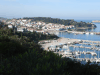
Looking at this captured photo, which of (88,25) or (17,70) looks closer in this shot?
(17,70)

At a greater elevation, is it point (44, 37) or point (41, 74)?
point (41, 74)

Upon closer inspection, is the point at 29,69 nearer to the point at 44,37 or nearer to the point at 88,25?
the point at 44,37

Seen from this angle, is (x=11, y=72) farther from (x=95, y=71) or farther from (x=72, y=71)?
(x=95, y=71)

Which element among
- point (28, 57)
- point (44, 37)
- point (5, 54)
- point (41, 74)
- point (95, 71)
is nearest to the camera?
point (41, 74)

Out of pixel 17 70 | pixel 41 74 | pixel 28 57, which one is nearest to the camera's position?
pixel 41 74

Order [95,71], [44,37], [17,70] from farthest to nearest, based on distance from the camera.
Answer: [44,37] < [95,71] < [17,70]

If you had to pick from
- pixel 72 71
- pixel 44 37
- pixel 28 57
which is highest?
pixel 28 57

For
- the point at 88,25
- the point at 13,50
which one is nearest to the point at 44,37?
the point at 13,50

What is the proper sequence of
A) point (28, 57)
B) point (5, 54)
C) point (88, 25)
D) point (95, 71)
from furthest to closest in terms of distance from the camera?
1. point (88, 25)
2. point (5, 54)
3. point (28, 57)
4. point (95, 71)

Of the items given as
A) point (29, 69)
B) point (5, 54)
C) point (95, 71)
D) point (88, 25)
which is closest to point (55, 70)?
point (29, 69)
